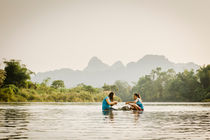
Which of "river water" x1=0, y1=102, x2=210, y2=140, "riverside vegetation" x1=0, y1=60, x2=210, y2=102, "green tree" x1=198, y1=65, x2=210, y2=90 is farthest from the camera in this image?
"green tree" x1=198, y1=65, x2=210, y2=90

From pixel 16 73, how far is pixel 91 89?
30.8m

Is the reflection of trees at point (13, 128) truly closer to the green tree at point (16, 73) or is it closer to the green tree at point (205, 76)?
the green tree at point (16, 73)

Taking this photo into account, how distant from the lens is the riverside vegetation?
205ft

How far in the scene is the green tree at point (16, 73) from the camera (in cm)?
6767

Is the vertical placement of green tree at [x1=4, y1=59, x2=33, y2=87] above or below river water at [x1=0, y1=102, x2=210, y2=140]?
above

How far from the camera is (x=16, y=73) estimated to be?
67.8 m

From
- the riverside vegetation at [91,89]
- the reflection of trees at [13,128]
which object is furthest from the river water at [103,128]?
the riverside vegetation at [91,89]

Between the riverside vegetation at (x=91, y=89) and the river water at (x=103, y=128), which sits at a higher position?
the riverside vegetation at (x=91, y=89)

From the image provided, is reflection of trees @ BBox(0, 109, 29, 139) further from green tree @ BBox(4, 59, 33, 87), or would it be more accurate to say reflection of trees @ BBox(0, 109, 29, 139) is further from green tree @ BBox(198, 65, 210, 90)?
green tree @ BBox(198, 65, 210, 90)

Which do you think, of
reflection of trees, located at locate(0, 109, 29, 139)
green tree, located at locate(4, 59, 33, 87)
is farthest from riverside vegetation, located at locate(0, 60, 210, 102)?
reflection of trees, located at locate(0, 109, 29, 139)

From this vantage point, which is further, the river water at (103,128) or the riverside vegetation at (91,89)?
the riverside vegetation at (91,89)

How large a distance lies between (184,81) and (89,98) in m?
43.5

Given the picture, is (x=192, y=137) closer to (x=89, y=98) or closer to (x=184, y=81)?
(x=89, y=98)

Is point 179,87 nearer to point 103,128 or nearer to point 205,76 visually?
point 205,76
